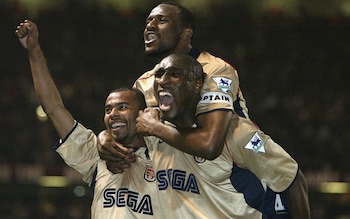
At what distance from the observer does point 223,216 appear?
3.98 metres

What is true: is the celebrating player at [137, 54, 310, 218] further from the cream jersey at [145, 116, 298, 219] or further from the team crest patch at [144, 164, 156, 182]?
the team crest patch at [144, 164, 156, 182]

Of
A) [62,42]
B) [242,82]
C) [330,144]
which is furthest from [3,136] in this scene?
[330,144]

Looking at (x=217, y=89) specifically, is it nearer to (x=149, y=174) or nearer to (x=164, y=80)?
(x=164, y=80)

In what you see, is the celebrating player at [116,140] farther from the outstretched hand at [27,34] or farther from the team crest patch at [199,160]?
the team crest patch at [199,160]

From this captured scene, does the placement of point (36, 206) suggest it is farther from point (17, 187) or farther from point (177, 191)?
point (177, 191)

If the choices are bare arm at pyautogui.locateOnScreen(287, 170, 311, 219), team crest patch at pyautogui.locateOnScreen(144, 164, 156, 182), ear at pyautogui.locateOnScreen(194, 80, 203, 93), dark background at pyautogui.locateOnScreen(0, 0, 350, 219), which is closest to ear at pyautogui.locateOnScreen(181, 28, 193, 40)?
ear at pyautogui.locateOnScreen(194, 80, 203, 93)

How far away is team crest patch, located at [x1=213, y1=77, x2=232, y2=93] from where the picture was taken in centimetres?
400

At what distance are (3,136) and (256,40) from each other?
4.56 metres

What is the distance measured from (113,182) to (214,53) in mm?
8640

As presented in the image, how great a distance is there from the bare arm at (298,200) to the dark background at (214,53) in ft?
17.1

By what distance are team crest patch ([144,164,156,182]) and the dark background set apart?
17.4 feet

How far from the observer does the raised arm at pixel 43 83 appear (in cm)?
452

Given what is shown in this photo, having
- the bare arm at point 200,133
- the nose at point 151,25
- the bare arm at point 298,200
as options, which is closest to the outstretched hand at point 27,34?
the nose at point 151,25

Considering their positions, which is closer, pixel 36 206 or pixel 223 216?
pixel 223 216
